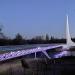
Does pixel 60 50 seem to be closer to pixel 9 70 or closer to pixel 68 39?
pixel 68 39

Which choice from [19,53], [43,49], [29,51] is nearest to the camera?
[19,53]

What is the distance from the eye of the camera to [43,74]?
27703 mm

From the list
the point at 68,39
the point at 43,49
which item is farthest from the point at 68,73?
the point at 68,39

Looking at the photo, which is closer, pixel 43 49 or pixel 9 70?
pixel 9 70

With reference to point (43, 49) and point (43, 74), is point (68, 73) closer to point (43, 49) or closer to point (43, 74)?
point (43, 74)

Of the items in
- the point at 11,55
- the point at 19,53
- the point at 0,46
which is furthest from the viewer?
the point at 0,46

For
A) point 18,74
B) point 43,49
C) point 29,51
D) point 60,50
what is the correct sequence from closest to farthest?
point 18,74 < point 29,51 < point 43,49 < point 60,50

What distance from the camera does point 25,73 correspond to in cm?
2880

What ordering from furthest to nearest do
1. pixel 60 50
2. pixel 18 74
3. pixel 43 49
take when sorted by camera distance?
pixel 60 50
pixel 43 49
pixel 18 74

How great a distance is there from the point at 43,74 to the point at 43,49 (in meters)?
A: 27.1

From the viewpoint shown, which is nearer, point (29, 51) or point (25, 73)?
point (25, 73)

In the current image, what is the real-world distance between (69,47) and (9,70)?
152 feet

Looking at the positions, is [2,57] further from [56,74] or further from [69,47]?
[69,47]

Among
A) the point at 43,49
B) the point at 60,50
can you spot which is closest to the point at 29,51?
the point at 43,49
